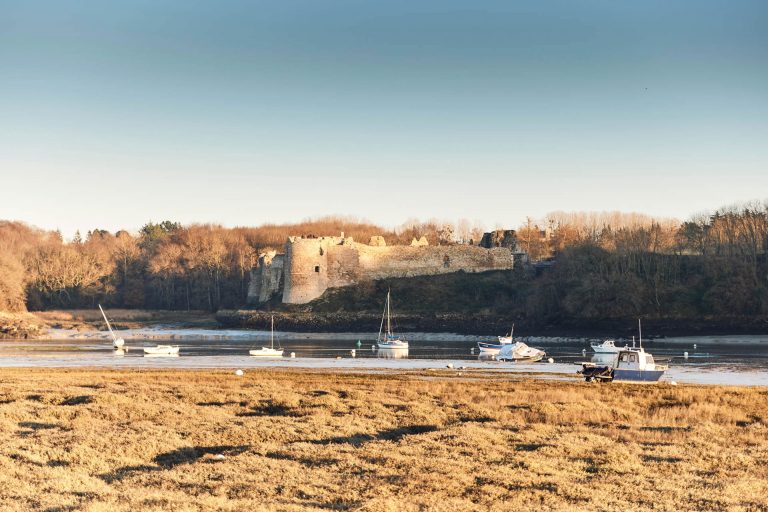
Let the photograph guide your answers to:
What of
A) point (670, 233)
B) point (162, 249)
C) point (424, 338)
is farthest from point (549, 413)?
point (162, 249)

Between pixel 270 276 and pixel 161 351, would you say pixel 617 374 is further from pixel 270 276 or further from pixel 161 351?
pixel 270 276

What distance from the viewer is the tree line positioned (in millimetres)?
83875

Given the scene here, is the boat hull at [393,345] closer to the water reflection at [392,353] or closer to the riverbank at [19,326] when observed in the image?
the water reflection at [392,353]

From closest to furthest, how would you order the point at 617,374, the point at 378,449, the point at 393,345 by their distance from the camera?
the point at 378,449
the point at 617,374
the point at 393,345

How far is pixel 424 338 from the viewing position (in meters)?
82.1

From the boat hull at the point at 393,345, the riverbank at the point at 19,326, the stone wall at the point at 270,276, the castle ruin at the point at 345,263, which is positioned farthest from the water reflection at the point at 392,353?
the stone wall at the point at 270,276

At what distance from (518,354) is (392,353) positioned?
9.62 meters

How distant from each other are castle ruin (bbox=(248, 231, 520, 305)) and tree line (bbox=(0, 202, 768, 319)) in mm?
8562

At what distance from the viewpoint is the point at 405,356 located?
57.9 meters

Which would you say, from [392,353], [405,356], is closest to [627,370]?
[405,356]

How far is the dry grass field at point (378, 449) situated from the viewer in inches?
525

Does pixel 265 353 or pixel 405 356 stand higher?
pixel 265 353

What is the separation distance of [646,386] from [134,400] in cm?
1791

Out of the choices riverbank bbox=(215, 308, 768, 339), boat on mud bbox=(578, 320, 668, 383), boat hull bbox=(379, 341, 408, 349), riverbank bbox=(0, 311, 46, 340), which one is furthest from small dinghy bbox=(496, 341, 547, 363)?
riverbank bbox=(0, 311, 46, 340)
